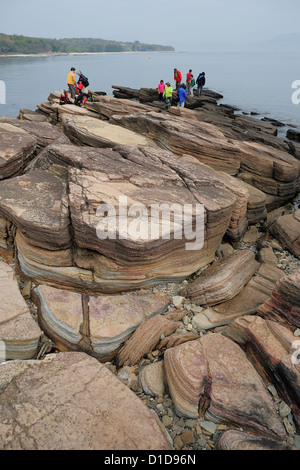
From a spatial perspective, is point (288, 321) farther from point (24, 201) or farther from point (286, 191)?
point (286, 191)

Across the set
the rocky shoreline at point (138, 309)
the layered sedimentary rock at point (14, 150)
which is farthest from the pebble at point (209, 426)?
the layered sedimentary rock at point (14, 150)

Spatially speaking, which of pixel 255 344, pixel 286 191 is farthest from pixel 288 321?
pixel 286 191

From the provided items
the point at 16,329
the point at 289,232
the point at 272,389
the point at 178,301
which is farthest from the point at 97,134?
the point at 272,389

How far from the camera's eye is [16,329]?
7.54 metres

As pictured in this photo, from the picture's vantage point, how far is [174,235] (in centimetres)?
907

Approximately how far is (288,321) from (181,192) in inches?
203

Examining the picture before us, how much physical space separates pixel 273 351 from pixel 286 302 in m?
1.50

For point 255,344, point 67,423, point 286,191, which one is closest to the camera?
point 67,423

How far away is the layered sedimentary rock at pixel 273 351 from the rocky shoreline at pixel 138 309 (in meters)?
0.03

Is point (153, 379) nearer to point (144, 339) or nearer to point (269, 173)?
point (144, 339)

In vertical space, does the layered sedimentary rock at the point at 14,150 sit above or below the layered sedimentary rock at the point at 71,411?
above

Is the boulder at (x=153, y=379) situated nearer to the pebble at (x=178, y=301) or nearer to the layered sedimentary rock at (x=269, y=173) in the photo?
the pebble at (x=178, y=301)

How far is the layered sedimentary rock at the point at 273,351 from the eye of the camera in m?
6.09

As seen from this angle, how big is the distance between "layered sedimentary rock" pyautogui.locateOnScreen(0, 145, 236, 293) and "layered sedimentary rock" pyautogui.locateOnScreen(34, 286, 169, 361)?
24.1 inches
